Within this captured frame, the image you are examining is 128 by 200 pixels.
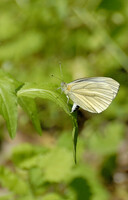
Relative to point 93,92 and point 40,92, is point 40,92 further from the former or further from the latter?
point 93,92

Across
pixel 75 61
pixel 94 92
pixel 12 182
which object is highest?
pixel 94 92

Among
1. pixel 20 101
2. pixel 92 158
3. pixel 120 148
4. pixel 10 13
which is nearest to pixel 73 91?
pixel 20 101

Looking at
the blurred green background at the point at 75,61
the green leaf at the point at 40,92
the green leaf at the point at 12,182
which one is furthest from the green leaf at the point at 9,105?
the blurred green background at the point at 75,61

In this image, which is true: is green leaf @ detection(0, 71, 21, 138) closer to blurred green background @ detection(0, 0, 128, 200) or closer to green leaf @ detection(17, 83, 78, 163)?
green leaf @ detection(17, 83, 78, 163)

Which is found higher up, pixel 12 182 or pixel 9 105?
pixel 9 105

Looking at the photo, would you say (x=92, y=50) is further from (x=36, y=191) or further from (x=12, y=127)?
(x=12, y=127)

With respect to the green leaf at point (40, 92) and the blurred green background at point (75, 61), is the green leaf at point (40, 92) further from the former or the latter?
the blurred green background at point (75, 61)

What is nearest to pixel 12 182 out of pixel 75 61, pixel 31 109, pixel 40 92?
pixel 31 109
